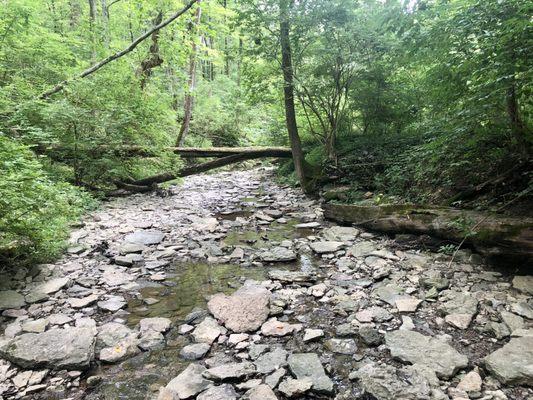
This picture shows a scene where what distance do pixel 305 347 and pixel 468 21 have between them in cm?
405

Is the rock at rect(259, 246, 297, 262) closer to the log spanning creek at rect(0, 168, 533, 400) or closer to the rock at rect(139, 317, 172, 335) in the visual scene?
the log spanning creek at rect(0, 168, 533, 400)

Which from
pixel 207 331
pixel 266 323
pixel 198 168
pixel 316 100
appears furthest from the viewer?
pixel 198 168

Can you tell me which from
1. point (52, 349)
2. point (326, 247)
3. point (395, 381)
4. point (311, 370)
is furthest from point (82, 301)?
point (326, 247)

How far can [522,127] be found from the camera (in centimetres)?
454

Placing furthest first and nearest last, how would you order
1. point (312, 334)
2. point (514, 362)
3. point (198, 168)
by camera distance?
point (198, 168) → point (312, 334) → point (514, 362)

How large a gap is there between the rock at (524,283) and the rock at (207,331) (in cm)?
343

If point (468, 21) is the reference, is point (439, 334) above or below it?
below

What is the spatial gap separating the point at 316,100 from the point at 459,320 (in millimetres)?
7486

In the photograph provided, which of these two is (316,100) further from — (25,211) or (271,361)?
(271,361)

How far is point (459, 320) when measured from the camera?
355cm

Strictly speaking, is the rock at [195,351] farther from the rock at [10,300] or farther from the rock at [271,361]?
the rock at [10,300]

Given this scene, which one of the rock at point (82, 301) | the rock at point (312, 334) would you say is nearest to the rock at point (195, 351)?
the rock at point (312, 334)

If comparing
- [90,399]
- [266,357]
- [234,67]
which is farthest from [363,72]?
[234,67]

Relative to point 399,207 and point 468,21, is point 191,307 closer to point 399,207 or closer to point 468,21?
point 399,207
